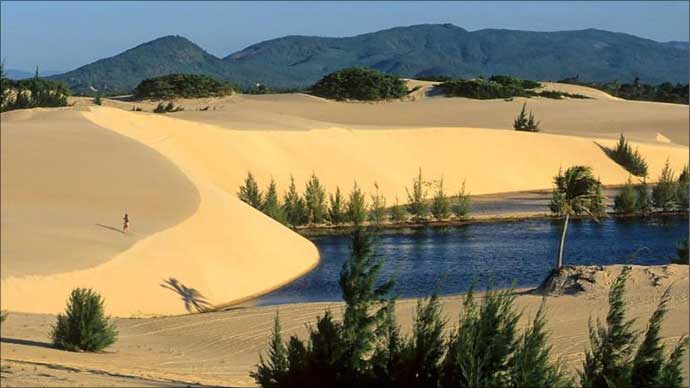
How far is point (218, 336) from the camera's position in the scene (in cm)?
1928

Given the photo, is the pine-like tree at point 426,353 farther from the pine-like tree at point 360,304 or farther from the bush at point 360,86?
the bush at point 360,86

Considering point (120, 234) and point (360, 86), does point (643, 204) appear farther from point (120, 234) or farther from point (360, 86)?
point (360, 86)

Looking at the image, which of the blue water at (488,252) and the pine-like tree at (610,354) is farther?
the blue water at (488,252)

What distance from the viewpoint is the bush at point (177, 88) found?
8269 cm

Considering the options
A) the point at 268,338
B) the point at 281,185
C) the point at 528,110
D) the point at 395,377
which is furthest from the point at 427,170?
the point at 395,377

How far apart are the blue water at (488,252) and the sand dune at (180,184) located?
133cm

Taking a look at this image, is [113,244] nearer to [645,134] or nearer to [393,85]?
[645,134]

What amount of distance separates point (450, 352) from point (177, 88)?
73826 millimetres

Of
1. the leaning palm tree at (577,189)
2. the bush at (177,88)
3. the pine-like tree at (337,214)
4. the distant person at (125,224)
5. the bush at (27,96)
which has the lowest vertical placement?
the pine-like tree at (337,214)

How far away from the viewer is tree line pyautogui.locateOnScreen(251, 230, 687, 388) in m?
11.4

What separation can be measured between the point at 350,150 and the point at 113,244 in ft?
96.7

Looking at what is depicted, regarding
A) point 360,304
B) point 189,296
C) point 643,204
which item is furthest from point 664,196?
point 360,304

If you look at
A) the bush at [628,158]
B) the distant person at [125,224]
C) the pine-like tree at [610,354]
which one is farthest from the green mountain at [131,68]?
the pine-like tree at [610,354]

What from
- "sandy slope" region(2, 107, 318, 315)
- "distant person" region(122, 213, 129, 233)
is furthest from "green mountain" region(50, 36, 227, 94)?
"distant person" region(122, 213, 129, 233)
